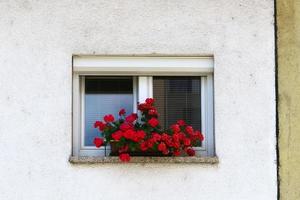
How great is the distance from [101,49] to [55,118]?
0.76 meters

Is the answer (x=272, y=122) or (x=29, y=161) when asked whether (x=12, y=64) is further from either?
(x=272, y=122)

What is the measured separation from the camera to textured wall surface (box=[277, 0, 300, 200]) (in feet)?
17.3

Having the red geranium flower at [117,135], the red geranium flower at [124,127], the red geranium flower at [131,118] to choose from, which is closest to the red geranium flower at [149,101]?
the red geranium flower at [131,118]

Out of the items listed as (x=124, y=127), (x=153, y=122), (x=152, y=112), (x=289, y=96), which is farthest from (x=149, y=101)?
(x=289, y=96)

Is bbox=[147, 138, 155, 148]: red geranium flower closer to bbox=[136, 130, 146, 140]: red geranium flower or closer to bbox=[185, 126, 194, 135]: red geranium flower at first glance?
→ bbox=[136, 130, 146, 140]: red geranium flower

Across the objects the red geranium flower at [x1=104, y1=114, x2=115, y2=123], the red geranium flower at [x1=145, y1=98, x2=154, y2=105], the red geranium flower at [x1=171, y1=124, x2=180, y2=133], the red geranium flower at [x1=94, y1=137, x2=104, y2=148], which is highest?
the red geranium flower at [x1=145, y1=98, x2=154, y2=105]

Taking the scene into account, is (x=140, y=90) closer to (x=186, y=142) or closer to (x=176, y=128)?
(x=176, y=128)

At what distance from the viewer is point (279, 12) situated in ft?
17.6

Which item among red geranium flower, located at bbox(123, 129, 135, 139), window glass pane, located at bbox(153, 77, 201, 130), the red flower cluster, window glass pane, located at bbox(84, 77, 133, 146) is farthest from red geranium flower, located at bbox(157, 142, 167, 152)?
window glass pane, located at bbox(84, 77, 133, 146)

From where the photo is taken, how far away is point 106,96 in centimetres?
557

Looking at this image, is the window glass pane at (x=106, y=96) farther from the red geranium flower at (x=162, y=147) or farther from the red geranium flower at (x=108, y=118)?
the red geranium flower at (x=162, y=147)

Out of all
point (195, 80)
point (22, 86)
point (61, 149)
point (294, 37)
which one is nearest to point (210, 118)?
point (195, 80)

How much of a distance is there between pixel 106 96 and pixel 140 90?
343 mm

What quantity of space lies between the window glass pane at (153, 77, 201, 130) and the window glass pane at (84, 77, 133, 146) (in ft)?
0.90
